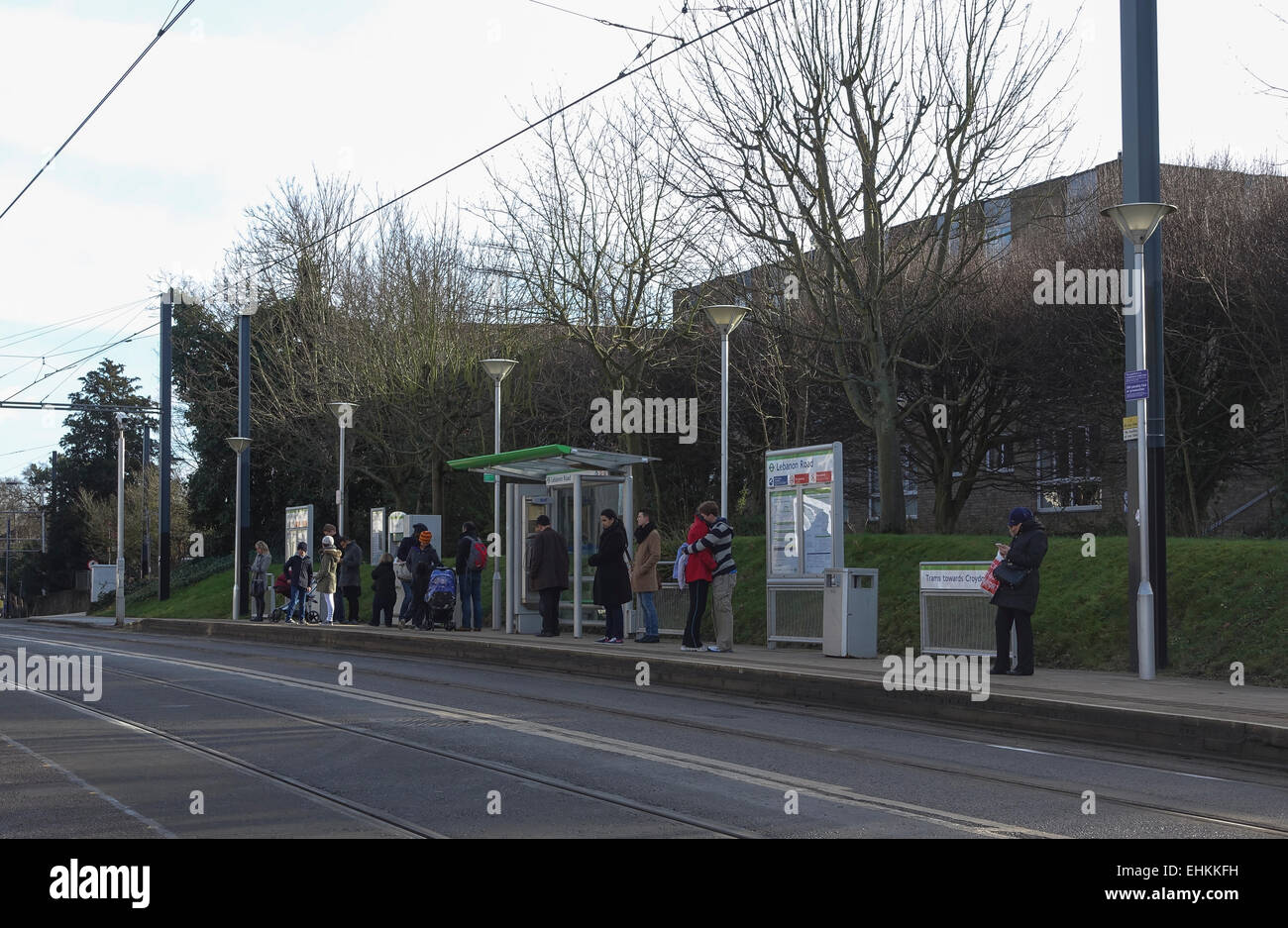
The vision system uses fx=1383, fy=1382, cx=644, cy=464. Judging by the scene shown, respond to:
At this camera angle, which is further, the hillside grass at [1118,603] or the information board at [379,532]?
the information board at [379,532]

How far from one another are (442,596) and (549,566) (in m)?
3.31

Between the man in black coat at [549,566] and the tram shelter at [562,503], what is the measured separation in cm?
25

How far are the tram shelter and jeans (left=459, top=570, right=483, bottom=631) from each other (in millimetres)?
981

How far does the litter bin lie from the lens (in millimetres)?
16953

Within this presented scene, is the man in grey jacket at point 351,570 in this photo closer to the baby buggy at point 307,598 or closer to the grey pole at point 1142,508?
the baby buggy at point 307,598

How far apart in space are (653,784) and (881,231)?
16.7 meters

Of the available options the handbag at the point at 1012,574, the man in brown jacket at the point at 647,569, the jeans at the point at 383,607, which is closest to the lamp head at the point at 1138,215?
the handbag at the point at 1012,574

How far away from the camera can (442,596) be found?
79.7 feet

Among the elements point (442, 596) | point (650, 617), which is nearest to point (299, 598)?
point (442, 596)

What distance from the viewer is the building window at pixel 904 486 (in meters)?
35.0

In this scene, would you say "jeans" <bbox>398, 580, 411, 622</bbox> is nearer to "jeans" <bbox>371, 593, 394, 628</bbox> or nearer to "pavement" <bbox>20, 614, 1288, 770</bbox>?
"jeans" <bbox>371, 593, 394, 628</bbox>

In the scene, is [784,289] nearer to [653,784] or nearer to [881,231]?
[881,231]

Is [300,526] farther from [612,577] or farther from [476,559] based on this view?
[612,577]
